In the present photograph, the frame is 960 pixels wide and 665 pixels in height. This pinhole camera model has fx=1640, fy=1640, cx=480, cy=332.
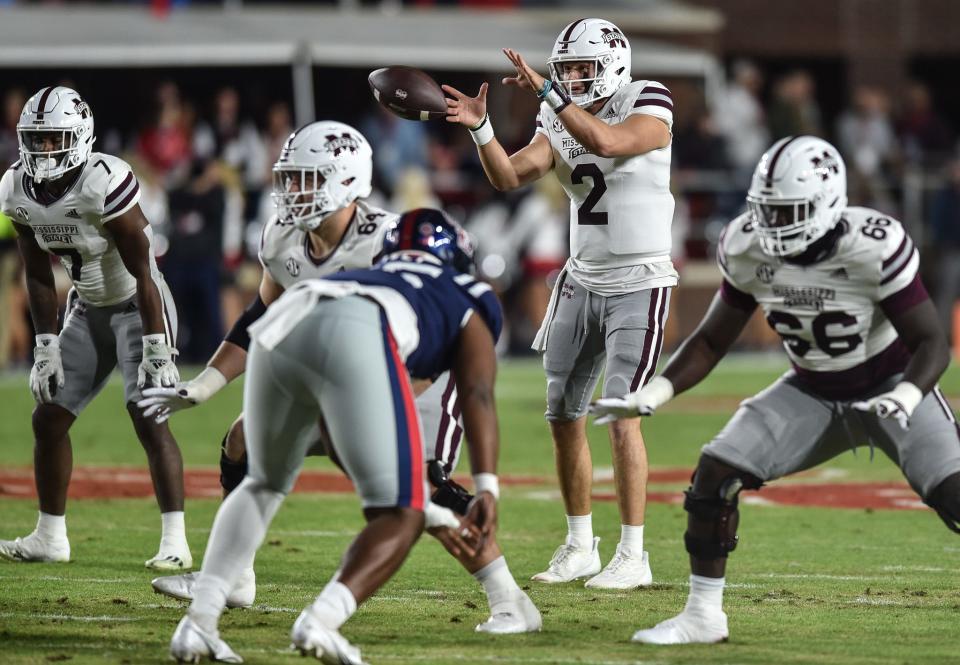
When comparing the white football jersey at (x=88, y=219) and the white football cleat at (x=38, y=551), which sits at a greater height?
the white football jersey at (x=88, y=219)

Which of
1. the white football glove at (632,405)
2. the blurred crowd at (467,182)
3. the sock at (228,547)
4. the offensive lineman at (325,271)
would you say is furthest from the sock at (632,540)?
the blurred crowd at (467,182)

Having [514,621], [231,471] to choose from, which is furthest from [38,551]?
[514,621]

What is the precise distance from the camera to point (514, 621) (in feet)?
17.1

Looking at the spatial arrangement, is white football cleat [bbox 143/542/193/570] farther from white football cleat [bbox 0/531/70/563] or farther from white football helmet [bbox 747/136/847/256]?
white football helmet [bbox 747/136/847/256]

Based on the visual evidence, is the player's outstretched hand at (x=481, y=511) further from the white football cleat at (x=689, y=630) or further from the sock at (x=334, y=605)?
the white football cleat at (x=689, y=630)

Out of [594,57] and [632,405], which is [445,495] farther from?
[594,57]

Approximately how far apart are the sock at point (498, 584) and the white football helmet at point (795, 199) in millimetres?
1303

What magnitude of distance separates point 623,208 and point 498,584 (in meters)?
1.91

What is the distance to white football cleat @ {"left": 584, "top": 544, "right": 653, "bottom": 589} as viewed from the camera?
6156 millimetres

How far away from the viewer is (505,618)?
5.21 m

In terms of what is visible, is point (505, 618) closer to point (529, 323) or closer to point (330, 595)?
point (330, 595)

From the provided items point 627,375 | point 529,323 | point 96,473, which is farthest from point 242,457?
point 529,323

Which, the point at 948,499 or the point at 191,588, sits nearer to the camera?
the point at 948,499

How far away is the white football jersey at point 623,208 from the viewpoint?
648 cm
